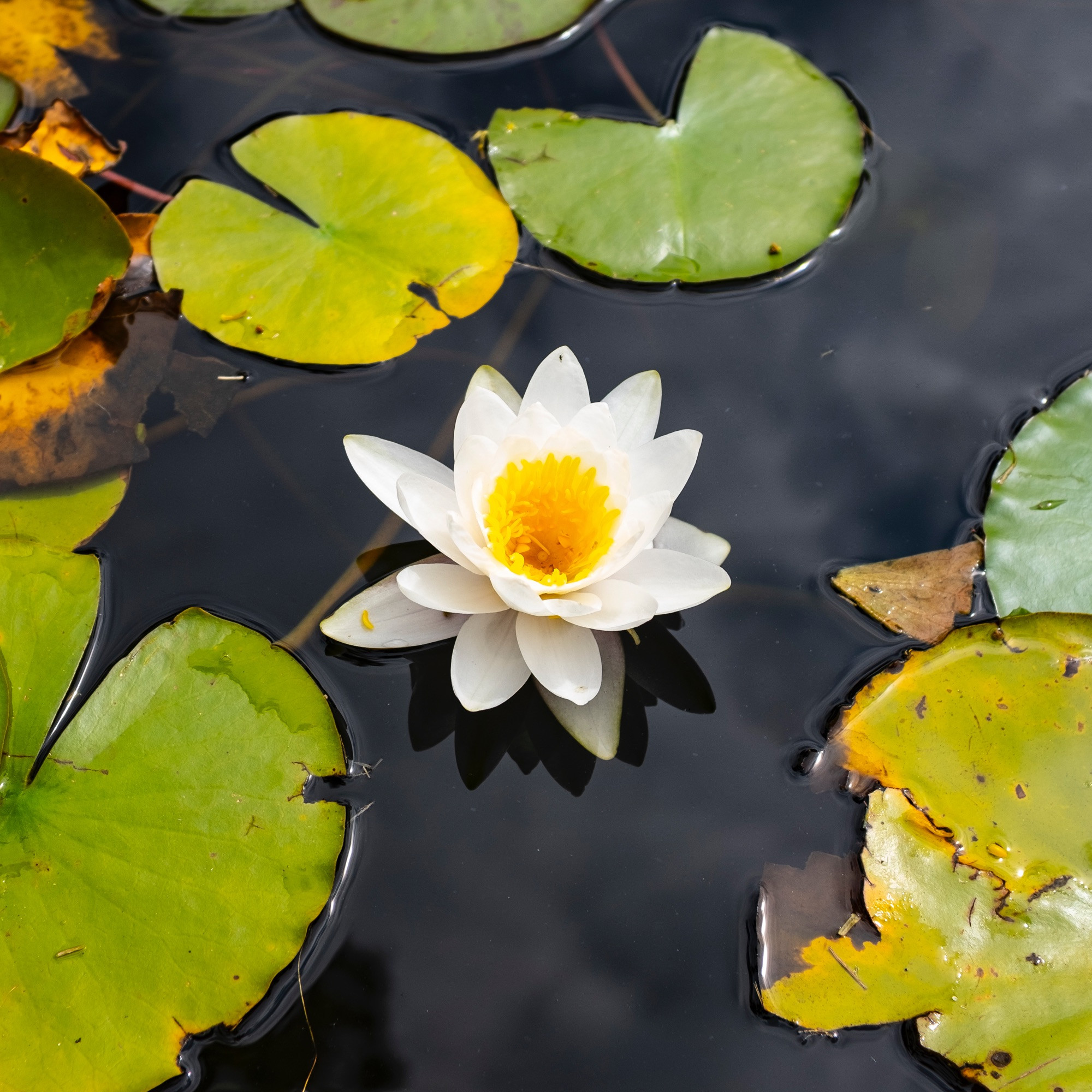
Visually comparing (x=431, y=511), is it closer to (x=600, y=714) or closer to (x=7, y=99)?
(x=600, y=714)

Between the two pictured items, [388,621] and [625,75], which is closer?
[388,621]

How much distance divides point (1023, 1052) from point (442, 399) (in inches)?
88.5

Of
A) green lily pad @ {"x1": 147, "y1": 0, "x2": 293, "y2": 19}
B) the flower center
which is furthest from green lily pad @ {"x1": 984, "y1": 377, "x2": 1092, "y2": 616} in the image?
green lily pad @ {"x1": 147, "y1": 0, "x2": 293, "y2": 19}

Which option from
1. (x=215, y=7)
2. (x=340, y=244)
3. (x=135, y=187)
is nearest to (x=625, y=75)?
(x=340, y=244)

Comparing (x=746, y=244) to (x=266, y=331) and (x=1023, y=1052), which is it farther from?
(x=1023, y=1052)

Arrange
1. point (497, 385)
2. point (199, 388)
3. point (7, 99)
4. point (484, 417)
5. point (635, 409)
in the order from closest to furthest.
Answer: point (484, 417), point (635, 409), point (497, 385), point (199, 388), point (7, 99)

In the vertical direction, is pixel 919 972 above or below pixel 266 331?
below

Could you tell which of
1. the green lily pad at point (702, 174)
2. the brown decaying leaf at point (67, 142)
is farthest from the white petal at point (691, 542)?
the brown decaying leaf at point (67, 142)

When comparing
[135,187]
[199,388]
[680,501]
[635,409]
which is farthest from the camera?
[135,187]

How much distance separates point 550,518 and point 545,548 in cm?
8

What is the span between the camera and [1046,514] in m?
2.28

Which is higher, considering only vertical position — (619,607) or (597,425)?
(597,425)

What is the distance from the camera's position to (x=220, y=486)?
249 centimetres

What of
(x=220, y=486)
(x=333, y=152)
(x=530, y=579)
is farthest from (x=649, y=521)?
(x=333, y=152)
